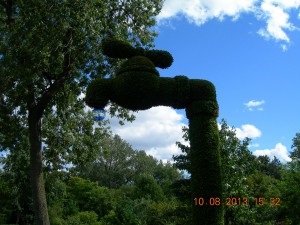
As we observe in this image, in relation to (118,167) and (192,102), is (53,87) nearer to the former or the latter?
(192,102)

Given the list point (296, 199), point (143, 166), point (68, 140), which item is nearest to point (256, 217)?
point (296, 199)

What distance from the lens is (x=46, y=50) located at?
13.7m

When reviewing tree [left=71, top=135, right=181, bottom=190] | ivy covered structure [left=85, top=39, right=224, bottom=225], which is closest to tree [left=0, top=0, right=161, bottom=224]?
ivy covered structure [left=85, top=39, right=224, bottom=225]

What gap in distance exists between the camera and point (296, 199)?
18.5 m

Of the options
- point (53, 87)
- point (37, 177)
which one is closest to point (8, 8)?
point (53, 87)

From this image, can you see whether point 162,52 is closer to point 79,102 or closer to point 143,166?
point 79,102

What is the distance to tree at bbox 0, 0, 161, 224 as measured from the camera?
13656 mm

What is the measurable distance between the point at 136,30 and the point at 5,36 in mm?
6195

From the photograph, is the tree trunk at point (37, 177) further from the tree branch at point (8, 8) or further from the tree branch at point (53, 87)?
the tree branch at point (8, 8)

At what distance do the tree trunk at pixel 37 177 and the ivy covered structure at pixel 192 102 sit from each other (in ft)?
25.0

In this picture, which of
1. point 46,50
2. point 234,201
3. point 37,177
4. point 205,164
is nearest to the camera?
point 205,164

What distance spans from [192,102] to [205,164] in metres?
1.65

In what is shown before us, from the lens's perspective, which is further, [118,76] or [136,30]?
[136,30]

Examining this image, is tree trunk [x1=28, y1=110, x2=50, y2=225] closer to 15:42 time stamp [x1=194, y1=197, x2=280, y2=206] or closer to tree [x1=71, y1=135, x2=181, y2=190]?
15:42 time stamp [x1=194, y1=197, x2=280, y2=206]
